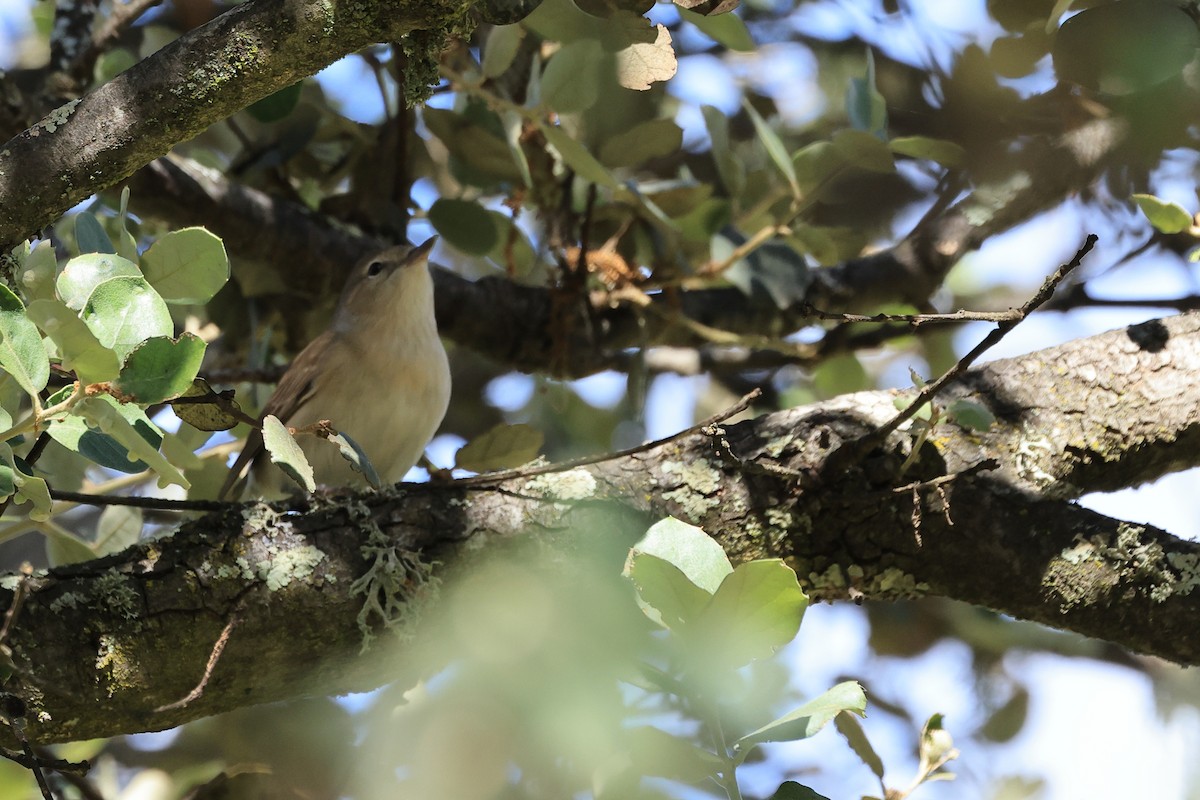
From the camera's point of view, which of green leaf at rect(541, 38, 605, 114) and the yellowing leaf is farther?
green leaf at rect(541, 38, 605, 114)

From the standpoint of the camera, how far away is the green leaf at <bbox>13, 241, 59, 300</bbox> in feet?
6.20

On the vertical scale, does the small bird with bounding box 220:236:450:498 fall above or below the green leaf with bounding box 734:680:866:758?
below

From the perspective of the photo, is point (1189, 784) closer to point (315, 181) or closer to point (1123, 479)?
point (1123, 479)

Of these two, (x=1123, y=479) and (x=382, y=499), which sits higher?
(x=382, y=499)

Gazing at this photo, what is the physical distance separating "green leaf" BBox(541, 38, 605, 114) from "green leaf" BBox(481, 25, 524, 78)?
0.20 meters

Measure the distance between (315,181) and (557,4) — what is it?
1.93m

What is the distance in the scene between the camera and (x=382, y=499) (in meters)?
2.33

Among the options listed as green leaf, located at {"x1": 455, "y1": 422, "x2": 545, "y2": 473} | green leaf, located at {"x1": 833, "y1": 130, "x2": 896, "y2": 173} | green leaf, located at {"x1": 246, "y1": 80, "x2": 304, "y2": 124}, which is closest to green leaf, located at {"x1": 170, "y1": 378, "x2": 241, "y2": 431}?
green leaf, located at {"x1": 455, "y1": 422, "x2": 545, "y2": 473}

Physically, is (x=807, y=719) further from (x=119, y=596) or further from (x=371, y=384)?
(x=371, y=384)

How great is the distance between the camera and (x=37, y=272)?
1905mm

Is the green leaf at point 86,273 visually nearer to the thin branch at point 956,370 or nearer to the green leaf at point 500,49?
the thin branch at point 956,370

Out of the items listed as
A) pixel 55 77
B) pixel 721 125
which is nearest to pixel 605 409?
pixel 721 125

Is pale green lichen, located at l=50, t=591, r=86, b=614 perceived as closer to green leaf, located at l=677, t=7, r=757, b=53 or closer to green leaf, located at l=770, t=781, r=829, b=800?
green leaf, located at l=770, t=781, r=829, b=800

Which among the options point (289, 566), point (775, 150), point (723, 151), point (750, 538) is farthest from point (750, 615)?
point (723, 151)
